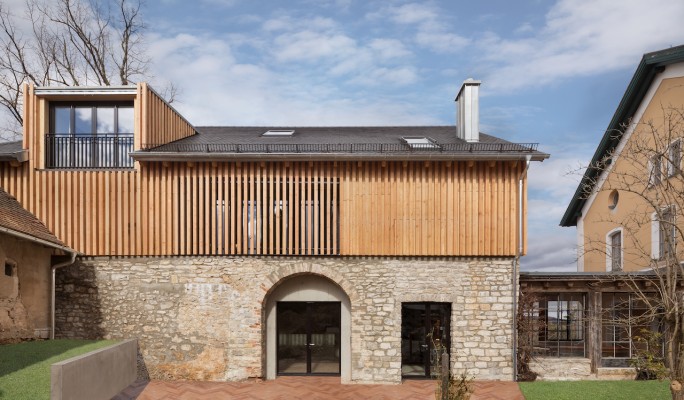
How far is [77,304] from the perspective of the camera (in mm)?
12648

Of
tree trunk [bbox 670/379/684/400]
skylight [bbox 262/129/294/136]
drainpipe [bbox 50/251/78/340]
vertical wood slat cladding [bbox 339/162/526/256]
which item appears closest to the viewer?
tree trunk [bbox 670/379/684/400]

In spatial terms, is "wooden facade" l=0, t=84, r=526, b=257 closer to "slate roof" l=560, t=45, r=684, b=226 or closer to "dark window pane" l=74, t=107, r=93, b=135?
"dark window pane" l=74, t=107, r=93, b=135

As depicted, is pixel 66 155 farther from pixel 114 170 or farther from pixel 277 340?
pixel 277 340

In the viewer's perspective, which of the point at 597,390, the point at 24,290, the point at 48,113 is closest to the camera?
the point at 597,390

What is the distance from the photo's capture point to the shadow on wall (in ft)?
41.3

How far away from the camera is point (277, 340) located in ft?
43.0

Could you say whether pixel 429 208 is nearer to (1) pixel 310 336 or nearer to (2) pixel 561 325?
(1) pixel 310 336

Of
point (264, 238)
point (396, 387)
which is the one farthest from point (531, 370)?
point (264, 238)

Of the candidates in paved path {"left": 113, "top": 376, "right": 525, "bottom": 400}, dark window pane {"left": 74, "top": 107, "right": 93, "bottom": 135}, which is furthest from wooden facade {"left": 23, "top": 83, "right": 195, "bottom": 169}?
paved path {"left": 113, "top": 376, "right": 525, "bottom": 400}

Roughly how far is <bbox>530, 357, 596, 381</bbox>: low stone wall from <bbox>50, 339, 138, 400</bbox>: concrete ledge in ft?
33.2

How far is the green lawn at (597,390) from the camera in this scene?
10414 mm

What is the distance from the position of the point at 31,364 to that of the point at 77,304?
4.19 metres

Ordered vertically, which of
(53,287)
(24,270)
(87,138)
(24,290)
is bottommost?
(53,287)

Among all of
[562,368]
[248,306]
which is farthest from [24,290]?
[562,368]
